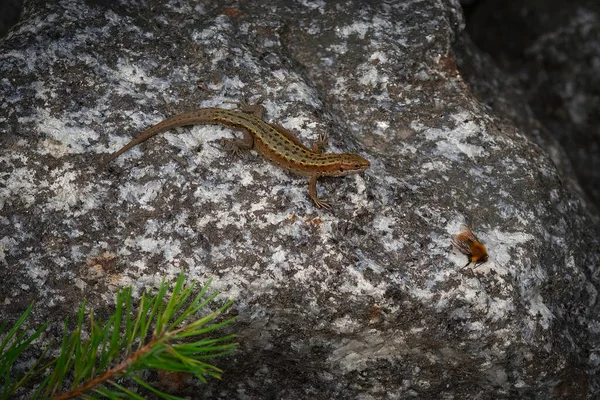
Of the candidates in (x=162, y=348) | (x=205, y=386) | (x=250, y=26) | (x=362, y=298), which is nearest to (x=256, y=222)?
(x=362, y=298)

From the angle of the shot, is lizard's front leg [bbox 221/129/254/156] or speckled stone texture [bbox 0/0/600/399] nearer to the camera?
speckled stone texture [bbox 0/0/600/399]

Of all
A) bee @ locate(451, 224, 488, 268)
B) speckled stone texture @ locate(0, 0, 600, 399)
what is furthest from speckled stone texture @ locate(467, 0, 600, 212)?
bee @ locate(451, 224, 488, 268)

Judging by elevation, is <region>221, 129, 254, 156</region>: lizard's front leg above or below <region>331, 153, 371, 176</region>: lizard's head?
below

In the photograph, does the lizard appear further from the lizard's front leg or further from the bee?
the bee

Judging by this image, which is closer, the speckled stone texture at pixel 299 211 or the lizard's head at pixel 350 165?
the speckled stone texture at pixel 299 211

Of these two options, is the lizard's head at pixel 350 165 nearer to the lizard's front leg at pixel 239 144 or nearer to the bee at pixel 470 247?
the lizard's front leg at pixel 239 144

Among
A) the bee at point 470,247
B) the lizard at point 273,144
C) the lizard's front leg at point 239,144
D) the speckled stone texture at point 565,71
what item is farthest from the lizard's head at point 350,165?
the speckled stone texture at point 565,71

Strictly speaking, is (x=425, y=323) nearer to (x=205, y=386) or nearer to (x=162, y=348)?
(x=205, y=386)
